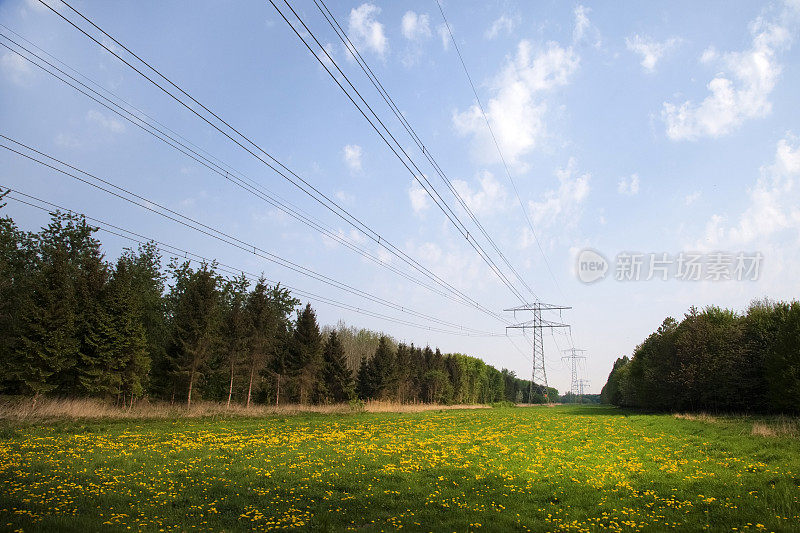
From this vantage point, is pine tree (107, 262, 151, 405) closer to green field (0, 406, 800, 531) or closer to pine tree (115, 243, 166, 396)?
pine tree (115, 243, 166, 396)

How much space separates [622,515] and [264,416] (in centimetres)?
3049

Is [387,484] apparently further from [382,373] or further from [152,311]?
[382,373]

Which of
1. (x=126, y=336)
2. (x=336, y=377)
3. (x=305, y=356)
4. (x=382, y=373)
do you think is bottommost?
(x=336, y=377)

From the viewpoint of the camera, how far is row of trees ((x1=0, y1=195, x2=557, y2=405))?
29844 mm

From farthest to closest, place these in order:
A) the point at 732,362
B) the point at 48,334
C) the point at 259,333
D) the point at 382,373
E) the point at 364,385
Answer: the point at 364,385
the point at 382,373
the point at 259,333
the point at 732,362
the point at 48,334

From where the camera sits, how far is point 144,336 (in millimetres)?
36969

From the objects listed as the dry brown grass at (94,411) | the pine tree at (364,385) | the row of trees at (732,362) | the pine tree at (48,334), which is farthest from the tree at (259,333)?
the row of trees at (732,362)

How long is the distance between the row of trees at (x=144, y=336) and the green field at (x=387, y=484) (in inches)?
555

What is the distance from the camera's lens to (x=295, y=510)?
28.0 ft

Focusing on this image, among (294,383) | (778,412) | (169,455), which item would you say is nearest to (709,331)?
(778,412)

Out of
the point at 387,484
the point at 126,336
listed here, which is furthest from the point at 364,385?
the point at 387,484

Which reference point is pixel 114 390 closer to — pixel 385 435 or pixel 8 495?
pixel 385 435

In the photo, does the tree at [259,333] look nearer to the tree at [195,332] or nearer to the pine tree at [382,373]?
the tree at [195,332]

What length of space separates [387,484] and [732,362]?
1596 inches
